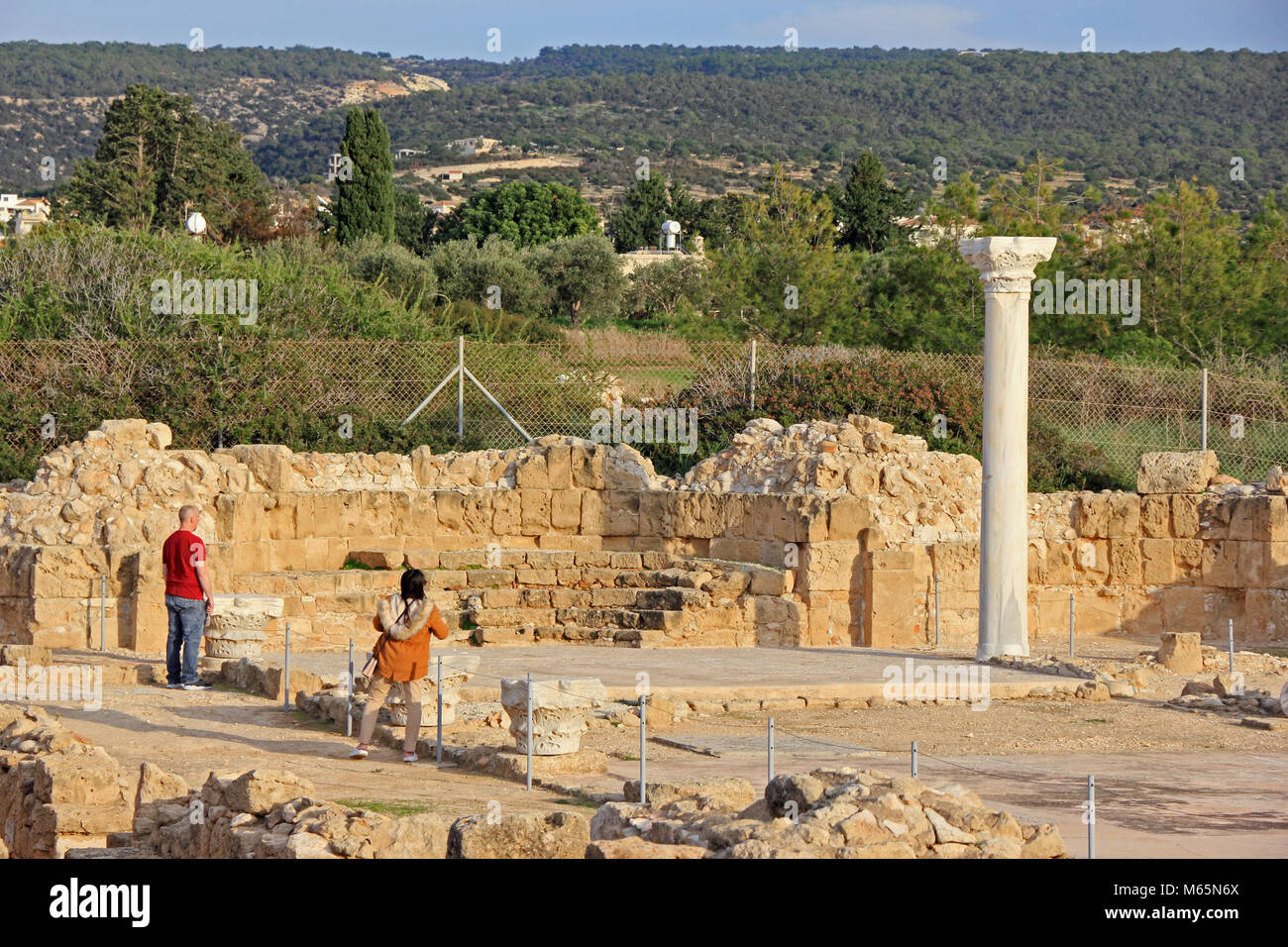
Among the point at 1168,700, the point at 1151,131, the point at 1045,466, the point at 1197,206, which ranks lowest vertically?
the point at 1168,700

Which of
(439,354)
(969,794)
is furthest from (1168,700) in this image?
(439,354)

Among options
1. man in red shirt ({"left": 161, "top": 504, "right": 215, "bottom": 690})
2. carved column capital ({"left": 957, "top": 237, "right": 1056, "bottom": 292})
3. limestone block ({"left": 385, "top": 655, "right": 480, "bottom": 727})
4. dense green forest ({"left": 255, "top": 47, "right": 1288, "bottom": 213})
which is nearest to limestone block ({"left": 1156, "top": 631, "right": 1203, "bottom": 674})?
carved column capital ({"left": 957, "top": 237, "right": 1056, "bottom": 292})

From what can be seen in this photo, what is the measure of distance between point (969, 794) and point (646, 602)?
9.98m

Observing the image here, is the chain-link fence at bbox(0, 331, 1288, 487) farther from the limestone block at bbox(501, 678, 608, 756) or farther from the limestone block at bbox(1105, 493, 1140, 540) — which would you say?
the limestone block at bbox(501, 678, 608, 756)

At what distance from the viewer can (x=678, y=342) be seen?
23.4m

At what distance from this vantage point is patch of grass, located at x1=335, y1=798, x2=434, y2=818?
28.5ft

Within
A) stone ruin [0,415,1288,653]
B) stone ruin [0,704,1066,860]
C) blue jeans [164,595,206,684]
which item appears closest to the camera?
stone ruin [0,704,1066,860]

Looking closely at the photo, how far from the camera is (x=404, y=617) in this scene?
10648mm

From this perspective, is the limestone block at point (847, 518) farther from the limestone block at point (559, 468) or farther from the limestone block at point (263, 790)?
the limestone block at point (263, 790)

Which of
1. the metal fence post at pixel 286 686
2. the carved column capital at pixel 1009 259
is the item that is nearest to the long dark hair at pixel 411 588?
the metal fence post at pixel 286 686

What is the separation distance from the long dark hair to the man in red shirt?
3303mm

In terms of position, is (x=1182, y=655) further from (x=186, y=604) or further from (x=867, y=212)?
(x=867, y=212)

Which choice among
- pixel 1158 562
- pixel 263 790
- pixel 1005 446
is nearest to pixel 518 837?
pixel 263 790

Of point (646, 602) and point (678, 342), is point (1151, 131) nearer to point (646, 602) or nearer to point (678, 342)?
point (678, 342)
